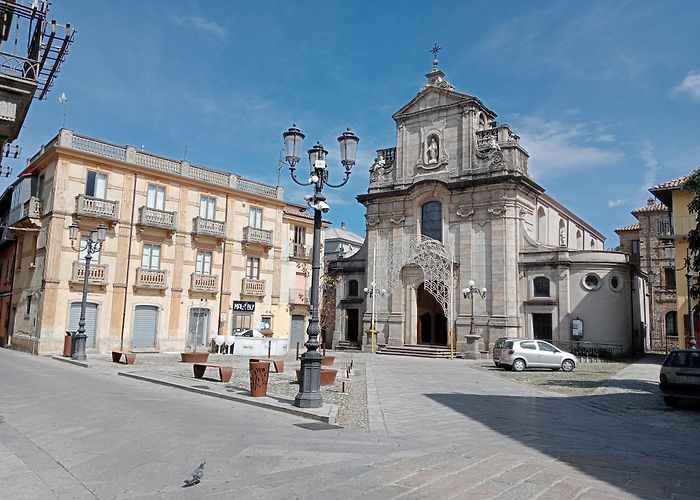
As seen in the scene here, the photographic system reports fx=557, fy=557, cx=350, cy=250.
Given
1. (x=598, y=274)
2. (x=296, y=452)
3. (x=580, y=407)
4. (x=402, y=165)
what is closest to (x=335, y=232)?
(x=402, y=165)

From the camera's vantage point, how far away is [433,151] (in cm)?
3769

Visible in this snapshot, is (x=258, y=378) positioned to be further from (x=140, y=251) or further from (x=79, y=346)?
(x=140, y=251)

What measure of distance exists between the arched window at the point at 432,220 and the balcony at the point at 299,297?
9240 millimetres

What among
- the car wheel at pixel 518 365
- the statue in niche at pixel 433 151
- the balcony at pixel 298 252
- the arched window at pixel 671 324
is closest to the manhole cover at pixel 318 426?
the car wheel at pixel 518 365

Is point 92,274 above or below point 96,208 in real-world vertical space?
below

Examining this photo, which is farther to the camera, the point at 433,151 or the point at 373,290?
the point at 433,151

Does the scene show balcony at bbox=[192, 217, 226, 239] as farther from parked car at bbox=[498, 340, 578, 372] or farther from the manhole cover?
the manhole cover

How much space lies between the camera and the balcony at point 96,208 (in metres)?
27.8

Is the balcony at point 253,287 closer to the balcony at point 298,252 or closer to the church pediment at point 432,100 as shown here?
the balcony at point 298,252

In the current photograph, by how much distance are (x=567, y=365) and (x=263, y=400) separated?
16.1 m

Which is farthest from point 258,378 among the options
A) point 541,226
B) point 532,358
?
point 541,226

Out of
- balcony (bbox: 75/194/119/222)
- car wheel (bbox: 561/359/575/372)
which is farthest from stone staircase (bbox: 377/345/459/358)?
balcony (bbox: 75/194/119/222)

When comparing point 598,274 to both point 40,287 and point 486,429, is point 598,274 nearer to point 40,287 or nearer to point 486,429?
point 486,429

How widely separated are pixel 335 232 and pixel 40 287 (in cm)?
3372
